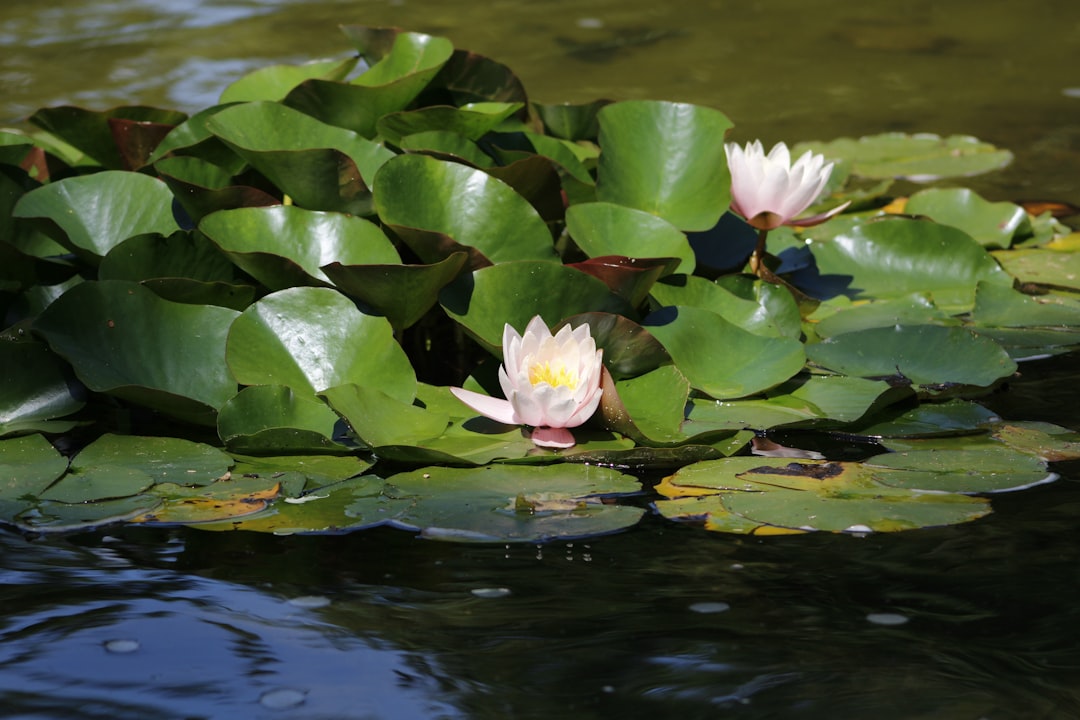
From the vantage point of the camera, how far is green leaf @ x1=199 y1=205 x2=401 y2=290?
1849 millimetres

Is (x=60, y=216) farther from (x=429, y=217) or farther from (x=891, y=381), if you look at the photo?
(x=891, y=381)

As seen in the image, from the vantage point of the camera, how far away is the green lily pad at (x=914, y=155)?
131 inches

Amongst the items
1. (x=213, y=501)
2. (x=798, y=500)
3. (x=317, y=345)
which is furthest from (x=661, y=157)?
(x=213, y=501)

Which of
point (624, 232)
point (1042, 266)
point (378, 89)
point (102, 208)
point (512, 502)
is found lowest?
point (1042, 266)

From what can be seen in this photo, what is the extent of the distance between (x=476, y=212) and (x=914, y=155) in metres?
1.99

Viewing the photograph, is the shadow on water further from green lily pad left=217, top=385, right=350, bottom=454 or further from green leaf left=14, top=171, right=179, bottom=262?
green leaf left=14, top=171, right=179, bottom=262

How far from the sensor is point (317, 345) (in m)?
1.79

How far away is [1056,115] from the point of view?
3.79 metres

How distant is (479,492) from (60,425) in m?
0.73

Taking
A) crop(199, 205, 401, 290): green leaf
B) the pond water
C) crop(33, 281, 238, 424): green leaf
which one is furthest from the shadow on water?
crop(199, 205, 401, 290): green leaf

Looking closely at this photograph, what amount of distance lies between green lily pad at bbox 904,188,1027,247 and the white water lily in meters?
0.79

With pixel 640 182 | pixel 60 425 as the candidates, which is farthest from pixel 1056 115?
pixel 60 425

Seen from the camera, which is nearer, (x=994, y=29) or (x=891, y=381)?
(x=891, y=381)

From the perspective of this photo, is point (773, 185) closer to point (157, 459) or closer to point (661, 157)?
point (661, 157)
